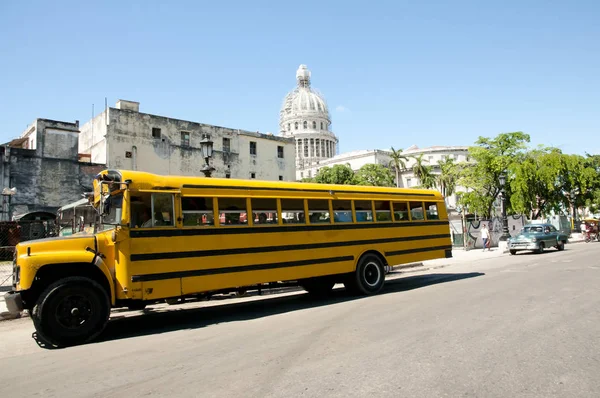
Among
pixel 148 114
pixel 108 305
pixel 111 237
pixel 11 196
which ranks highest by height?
pixel 148 114

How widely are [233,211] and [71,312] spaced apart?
3.34 meters

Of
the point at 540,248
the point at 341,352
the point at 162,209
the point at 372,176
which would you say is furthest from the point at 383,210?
the point at 372,176

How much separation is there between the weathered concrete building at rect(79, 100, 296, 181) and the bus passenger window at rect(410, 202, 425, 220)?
1898 centimetres

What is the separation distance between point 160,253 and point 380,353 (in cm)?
433

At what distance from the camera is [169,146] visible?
35.1 meters

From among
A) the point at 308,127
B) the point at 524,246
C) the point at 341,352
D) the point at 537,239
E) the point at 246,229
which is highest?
the point at 308,127

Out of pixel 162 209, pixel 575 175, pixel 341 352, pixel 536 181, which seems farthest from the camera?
pixel 575 175

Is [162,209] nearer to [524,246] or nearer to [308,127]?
[524,246]

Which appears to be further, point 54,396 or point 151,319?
point 151,319

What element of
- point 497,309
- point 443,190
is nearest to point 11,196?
point 497,309

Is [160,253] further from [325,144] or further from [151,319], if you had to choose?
[325,144]

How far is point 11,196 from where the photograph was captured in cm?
2595

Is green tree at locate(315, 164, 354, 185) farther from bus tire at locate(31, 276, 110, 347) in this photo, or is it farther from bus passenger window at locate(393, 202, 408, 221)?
bus tire at locate(31, 276, 110, 347)

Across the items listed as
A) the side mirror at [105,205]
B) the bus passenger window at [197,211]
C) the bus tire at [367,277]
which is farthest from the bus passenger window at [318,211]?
the side mirror at [105,205]
